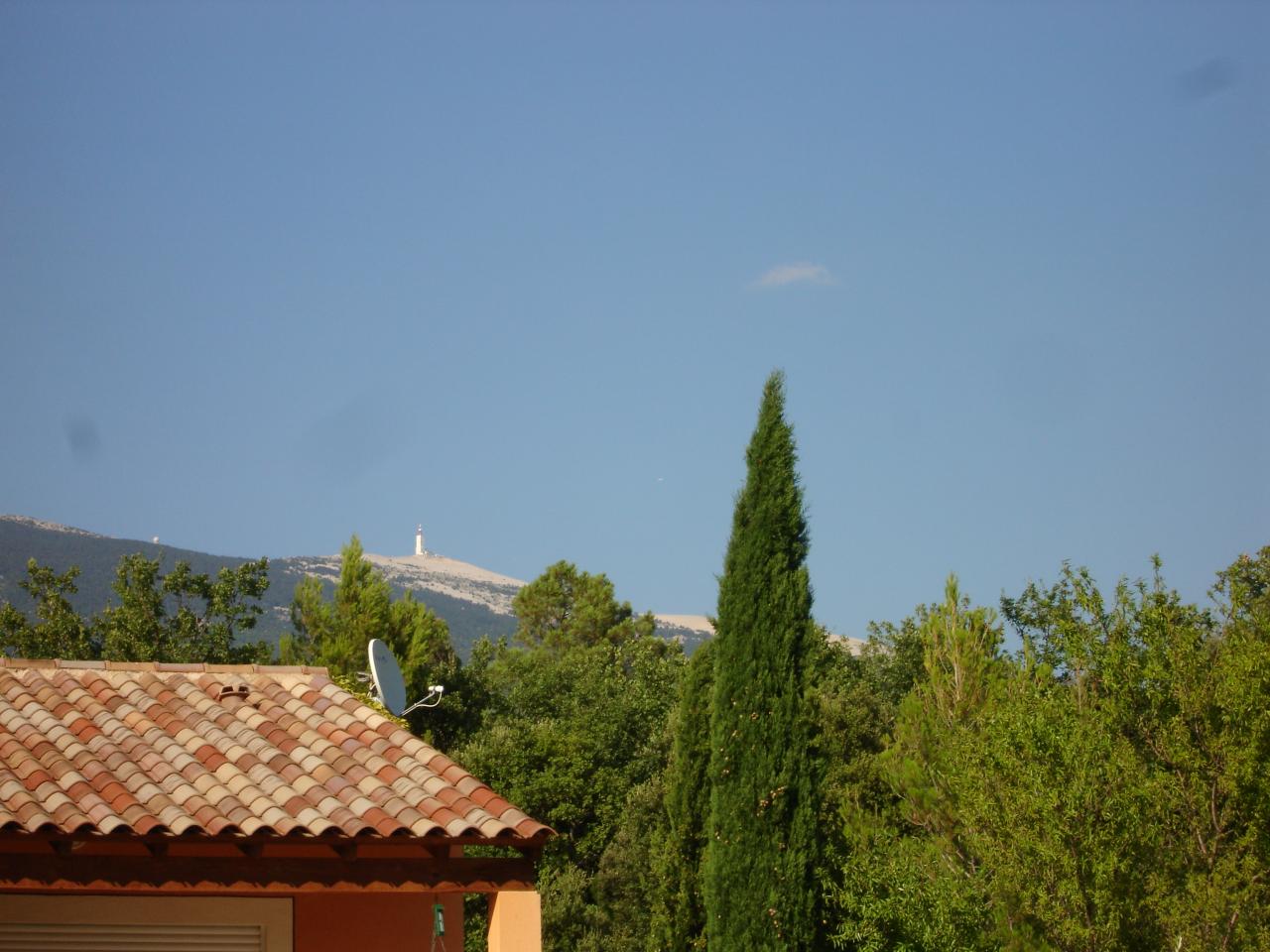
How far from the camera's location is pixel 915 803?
1792 centimetres

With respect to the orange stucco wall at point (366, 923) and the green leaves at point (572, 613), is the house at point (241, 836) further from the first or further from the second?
the green leaves at point (572, 613)

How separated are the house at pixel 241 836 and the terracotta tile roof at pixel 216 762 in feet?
0.05

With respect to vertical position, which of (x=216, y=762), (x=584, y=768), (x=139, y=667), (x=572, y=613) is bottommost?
(x=216, y=762)

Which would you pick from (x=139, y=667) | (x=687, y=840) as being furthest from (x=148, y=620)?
(x=139, y=667)

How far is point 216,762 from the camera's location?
909cm

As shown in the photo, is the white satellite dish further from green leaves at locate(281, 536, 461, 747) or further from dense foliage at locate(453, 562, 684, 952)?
green leaves at locate(281, 536, 461, 747)

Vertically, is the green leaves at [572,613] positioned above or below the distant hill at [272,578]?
below

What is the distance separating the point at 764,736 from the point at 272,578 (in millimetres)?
106259

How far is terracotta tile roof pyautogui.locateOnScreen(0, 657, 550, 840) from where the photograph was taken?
8281 millimetres

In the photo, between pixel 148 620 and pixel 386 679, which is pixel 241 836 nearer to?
pixel 386 679

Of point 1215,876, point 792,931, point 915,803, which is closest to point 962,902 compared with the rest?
point 792,931

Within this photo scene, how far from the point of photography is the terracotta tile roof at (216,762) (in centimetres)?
828

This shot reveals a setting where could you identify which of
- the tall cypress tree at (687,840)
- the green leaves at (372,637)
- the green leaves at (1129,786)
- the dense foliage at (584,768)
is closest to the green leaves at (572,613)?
the dense foliage at (584,768)

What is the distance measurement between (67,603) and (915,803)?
26.5 metres
